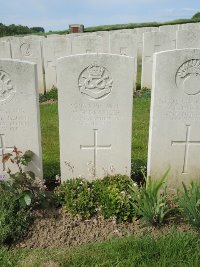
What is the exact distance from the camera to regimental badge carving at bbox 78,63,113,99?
351cm

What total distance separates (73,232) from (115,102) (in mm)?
1397

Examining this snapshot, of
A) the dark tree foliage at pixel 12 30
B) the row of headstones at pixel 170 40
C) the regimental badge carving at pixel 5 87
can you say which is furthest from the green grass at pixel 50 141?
the dark tree foliage at pixel 12 30

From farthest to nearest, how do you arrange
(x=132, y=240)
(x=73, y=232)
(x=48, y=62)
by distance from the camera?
(x=48, y=62), (x=73, y=232), (x=132, y=240)

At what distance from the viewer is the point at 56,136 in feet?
19.9

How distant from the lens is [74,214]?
3506 mm

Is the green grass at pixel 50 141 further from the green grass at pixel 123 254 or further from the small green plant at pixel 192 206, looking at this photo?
the small green plant at pixel 192 206

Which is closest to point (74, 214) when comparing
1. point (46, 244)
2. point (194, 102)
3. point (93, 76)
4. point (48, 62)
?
point (46, 244)

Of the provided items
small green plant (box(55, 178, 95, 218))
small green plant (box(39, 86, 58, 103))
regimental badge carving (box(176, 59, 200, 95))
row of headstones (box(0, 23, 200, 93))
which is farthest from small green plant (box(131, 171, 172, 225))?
row of headstones (box(0, 23, 200, 93))

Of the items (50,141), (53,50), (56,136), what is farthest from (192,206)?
(53,50)

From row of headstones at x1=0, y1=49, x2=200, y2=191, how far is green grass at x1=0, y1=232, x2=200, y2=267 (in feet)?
3.26

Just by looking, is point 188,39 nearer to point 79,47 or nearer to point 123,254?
point 79,47

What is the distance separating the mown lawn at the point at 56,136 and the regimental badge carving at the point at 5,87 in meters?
1.23

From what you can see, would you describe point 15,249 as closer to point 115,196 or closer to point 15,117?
point 115,196

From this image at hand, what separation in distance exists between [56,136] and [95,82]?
2.71 meters
